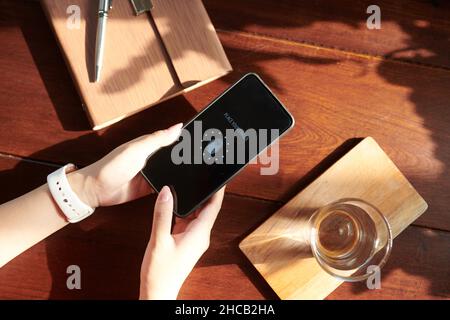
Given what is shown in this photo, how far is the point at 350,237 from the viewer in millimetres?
619

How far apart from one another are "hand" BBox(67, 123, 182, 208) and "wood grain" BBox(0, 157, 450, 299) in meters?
0.03

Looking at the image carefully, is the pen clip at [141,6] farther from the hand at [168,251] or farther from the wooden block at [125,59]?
the hand at [168,251]

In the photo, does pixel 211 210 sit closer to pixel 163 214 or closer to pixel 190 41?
pixel 163 214

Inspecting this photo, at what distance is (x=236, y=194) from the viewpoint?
2.06 ft

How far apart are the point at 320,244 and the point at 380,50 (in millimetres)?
274

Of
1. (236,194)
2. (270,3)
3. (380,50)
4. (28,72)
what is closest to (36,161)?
(28,72)

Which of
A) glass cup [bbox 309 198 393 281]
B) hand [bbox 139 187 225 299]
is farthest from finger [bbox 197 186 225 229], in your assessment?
glass cup [bbox 309 198 393 281]

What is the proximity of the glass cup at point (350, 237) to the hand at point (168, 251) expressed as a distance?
0.47ft

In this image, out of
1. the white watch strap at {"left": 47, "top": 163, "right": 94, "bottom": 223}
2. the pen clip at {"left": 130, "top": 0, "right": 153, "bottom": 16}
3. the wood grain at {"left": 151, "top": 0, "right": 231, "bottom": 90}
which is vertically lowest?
the white watch strap at {"left": 47, "top": 163, "right": 94, "bottom": 223}

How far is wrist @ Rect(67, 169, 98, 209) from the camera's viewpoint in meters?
0.59

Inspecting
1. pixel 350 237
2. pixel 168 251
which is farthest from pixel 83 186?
pixel 350 237
